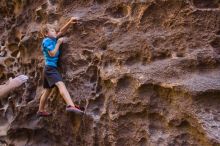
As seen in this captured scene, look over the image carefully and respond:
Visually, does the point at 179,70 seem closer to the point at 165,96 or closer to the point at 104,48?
the point at 165,96

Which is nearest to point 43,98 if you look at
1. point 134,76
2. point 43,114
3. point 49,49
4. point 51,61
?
point 43,114

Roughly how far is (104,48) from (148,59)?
19.5 inches

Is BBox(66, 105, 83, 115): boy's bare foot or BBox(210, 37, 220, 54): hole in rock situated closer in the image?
BBox(210, 37, 220, 54): hole in rock

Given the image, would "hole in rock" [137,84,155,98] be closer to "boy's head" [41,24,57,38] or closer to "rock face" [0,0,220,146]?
"rock face" [0,0,220,146]

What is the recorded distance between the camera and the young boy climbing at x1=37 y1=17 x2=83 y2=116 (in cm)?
351

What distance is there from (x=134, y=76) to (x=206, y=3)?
2.65 feet

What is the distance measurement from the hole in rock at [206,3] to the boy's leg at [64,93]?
1.36m

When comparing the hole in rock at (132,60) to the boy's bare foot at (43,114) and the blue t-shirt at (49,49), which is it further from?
the boy's bare foot at (43,114)

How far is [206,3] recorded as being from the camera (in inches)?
117

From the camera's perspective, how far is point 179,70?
286 centimetres

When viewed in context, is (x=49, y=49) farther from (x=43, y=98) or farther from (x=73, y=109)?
(x=73, y=109)

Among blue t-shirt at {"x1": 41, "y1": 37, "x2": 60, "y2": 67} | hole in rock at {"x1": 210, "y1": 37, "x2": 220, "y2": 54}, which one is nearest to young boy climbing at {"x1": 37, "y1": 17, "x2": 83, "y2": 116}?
blue t-shirt at {"x1": 41, "y1": 37, "x2": 60, "y2": 67}

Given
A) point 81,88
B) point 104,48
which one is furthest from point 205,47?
point 81,88

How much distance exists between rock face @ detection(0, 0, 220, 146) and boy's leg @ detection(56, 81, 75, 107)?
0.11 m
